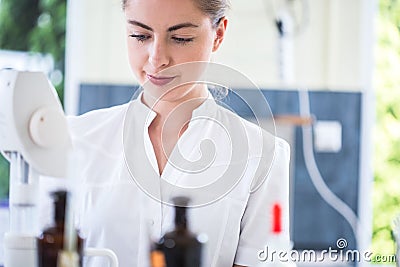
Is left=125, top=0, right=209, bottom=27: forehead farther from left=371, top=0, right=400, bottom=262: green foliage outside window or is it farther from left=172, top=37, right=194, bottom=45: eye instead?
left=371, top=0, right=400, bottom=262: green foliage outside window

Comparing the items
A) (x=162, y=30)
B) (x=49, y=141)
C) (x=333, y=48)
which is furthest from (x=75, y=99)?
(x=49, y=141)

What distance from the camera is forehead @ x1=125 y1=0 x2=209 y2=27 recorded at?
37.2 inches

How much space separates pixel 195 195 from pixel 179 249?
1.12 ft

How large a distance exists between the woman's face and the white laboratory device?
20cm

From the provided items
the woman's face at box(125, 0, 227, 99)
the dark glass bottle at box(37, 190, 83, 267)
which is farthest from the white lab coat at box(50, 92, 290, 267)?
the dark glass bottle at box(37, 190, 83, 267)

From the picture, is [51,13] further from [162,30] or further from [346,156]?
[162,30]

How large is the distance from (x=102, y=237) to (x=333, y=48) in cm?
152

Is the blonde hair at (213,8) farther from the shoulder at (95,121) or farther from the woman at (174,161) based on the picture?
the shoulder at (95,121)

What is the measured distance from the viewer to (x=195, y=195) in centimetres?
95

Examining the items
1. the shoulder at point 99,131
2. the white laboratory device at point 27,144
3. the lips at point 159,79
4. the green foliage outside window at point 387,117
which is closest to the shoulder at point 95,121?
the shoulder at point 99,131

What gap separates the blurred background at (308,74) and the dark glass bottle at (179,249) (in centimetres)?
152

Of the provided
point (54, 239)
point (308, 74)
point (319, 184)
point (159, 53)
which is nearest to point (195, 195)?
point (159, 53)

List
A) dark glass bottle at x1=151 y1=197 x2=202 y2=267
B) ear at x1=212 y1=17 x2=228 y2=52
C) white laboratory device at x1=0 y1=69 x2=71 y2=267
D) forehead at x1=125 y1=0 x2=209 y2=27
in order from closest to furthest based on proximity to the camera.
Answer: dark glass bottle at x1=151 y1=197 x2=202 y2=267 → white laboratory device at x1=0 y1=69 x2=71 y2=267 → forehead at x1=125 y1=0 x2=209 y2=27 → ear at x1=212 y1=17 x2=228 y2=52

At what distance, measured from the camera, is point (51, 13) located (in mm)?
2406
